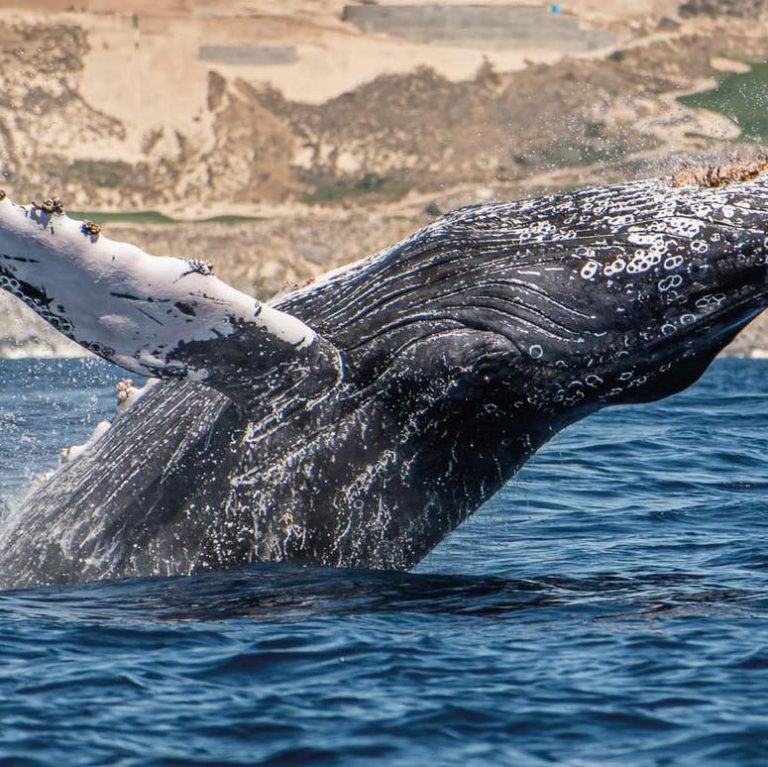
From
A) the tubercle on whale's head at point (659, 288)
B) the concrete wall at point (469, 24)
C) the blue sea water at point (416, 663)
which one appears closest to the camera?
the blue sea water at point (416, 663)

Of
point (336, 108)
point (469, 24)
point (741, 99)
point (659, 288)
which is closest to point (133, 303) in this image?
point (659, 288)

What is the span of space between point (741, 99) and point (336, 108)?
29.6m

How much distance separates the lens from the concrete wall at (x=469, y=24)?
108 metres

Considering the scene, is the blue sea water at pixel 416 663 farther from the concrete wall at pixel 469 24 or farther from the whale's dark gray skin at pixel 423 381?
the concrete wall at pixel 469 24

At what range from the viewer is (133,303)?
8211mm

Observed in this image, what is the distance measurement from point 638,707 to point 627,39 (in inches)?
4354

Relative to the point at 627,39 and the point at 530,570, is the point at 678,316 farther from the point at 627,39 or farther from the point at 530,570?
the point at 627,39

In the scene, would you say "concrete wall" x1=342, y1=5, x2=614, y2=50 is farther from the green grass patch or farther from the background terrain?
the green grass patch

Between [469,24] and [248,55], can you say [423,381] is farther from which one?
[469,24]

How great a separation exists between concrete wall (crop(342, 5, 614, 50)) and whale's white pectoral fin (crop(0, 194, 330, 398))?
102374 mm

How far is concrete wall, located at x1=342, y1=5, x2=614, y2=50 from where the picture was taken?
108m

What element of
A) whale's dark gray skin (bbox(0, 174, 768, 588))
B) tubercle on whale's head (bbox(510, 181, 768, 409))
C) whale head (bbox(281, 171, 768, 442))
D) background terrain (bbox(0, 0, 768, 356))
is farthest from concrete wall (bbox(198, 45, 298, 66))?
tubercle on whale's head (bbox(510, 181, 768, 409))

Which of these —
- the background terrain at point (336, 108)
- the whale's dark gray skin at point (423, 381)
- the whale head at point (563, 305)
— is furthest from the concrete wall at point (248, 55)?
the whale head at point (563, 305)

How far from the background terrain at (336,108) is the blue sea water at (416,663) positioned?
78.7m
